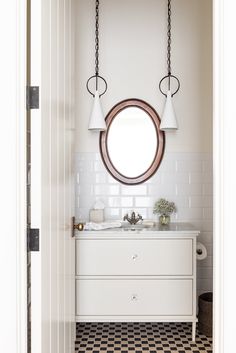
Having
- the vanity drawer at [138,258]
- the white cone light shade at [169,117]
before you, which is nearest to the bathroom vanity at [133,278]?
the vanity drawer at [138,258]

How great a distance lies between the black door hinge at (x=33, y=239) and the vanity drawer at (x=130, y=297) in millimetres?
1714

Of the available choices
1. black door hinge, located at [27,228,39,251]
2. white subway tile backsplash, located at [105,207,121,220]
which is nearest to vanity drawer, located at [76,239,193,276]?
white subway tile backsplash, located at [105,207,121,220]

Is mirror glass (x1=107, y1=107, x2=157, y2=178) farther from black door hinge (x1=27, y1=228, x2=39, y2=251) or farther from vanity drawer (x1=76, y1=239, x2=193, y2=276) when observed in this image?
black door hinge (x1=27, y1=228, x2=39, y2=251)

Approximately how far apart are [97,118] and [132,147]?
1.51 ft

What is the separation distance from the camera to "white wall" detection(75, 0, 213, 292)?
3730 millimetres

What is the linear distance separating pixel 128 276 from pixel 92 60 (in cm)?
199

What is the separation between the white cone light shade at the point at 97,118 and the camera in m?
3.50

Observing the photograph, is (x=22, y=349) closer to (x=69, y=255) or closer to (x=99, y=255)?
(x=69, y=255)

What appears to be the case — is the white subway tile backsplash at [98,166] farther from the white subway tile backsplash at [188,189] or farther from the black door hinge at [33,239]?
the black door hinge at [33,239]

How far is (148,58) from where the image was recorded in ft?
12.3

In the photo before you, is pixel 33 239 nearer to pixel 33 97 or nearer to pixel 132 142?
pixel 33 97

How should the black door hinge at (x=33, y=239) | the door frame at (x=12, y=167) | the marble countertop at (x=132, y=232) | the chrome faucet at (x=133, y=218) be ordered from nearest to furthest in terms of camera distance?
the door frame at (x=12, y=167), the black door hinge at (x=33, y=239), the marble countertop at (x=132, y=232), the chrome faucet at (x=133, y=218)

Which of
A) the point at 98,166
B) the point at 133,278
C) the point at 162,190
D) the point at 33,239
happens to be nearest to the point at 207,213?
the point at 162,190
